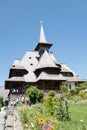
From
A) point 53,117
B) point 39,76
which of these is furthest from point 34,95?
point 53,117

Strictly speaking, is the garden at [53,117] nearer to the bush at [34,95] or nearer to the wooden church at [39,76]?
the bush at [34,95]

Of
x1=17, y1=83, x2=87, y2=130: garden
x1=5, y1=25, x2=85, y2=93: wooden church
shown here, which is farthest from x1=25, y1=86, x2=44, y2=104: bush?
x1=5, y1=25, x2=85, y2=93: wooden church

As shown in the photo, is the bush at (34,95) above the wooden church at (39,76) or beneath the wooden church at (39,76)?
beneath

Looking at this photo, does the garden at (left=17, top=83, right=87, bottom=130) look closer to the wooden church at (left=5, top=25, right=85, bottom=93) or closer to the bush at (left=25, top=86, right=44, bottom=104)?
the bush at (left=25, top=86, right=44, bottom=104)

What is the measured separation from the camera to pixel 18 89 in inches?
1624

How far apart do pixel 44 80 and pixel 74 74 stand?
10920 millimetres

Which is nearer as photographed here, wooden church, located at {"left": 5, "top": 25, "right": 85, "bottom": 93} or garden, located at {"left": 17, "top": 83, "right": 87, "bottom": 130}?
garden, located at {"left": 17, "top": 83, "right": 87, "bottom": 130}

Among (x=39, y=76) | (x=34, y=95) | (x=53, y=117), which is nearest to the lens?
(x=53, y=117)

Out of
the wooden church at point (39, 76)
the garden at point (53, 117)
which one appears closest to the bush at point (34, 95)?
the garden at point (53, 117)

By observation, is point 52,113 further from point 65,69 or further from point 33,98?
point 65,69

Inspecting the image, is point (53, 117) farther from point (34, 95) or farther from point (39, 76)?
point (39, 76)

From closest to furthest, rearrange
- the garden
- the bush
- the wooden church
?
the garden, the bush, the wooden church

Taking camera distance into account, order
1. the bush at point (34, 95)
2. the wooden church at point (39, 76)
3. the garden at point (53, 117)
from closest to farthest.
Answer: the garden at point (53, 117), the bush at point (34, 95), the wooden church at point (39, 76)

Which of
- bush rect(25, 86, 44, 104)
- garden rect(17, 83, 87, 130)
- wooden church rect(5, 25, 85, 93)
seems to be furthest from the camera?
wooden church rect(5, 25, 85, 93)
